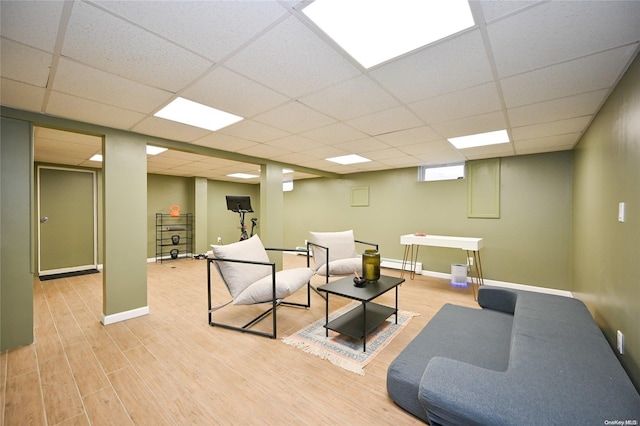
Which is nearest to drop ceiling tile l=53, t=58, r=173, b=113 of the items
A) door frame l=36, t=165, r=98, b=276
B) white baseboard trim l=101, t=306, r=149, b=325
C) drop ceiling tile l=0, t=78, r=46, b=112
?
drop ceiling tile l=0, t=78, r=46, b=112

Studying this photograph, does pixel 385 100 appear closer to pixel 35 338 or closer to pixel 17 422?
pixel 17 422

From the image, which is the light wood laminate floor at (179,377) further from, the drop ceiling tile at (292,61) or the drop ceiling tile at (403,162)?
the drop ceiling tile at (403,162)

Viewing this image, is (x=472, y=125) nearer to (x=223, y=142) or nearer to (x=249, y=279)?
(x=249, y=279)

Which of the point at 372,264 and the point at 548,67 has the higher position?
the point at 548,67

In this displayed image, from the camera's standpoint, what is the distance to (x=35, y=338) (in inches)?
103

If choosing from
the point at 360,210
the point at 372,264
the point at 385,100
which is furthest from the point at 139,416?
the point at 360,210

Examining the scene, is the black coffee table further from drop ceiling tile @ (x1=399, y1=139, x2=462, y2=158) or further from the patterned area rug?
drop ceiling tile @ (x1=399, y1=139, x2=462, y2=158)

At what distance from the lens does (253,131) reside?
10.3ft

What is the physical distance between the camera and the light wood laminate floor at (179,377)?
5.44 ft

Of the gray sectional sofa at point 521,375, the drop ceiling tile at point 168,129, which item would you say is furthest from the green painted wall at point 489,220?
the drop ceiling tile at point 168,129

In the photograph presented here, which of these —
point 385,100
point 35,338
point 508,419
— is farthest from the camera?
point 35,338

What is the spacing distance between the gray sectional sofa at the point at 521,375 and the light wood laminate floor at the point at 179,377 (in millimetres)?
466

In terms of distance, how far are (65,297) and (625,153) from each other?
252 inches

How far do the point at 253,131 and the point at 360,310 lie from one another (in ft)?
8.08
